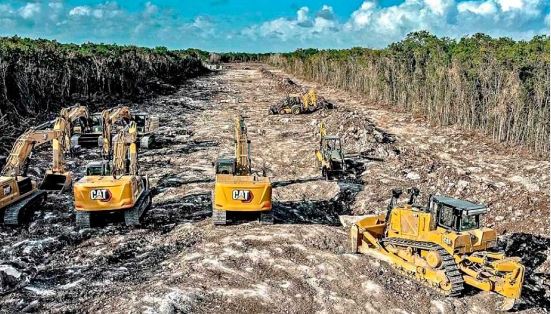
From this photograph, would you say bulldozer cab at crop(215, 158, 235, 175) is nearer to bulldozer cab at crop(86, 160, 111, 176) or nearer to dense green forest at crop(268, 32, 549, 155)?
bulldozer cab at crop(86, 160, 111, 176)

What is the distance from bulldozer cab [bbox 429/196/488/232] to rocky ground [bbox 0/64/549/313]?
→ 3.96ft

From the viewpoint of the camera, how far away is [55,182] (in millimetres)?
14859

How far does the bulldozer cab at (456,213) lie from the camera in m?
9.63

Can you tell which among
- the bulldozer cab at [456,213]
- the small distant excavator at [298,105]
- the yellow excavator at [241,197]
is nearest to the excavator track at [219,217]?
the yellow excavator at [241,197]

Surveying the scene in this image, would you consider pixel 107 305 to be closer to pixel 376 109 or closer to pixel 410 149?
pixel 410 149

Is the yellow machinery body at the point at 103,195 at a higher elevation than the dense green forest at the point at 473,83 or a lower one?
lower

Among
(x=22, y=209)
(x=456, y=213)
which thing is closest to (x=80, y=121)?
(x=22, y=209)

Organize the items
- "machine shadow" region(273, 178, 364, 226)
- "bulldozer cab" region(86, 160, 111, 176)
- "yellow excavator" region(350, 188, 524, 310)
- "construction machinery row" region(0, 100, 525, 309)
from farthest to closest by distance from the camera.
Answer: "machine shadow" region(273, 178, 364, 226) → "bulldozer cab" region(86, 160, 111, 176) → "construction machinery row" region(0, 100, 525, 309) → "yellow excavator" region(350, 188, 524, 310)

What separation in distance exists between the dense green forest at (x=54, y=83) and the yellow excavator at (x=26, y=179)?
Answer: 6106 mm

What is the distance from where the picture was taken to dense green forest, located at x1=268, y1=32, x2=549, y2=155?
1922 centimetres

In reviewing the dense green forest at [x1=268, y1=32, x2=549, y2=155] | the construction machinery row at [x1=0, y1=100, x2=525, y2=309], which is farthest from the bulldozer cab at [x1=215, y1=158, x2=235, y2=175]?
the dense green forest at [x1=268, y1=32, x2=549, y2=155]

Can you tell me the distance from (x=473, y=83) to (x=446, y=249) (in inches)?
566

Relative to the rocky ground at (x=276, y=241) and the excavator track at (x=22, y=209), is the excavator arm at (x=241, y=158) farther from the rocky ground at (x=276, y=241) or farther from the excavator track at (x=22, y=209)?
the excavator track at (x=22, y=209)

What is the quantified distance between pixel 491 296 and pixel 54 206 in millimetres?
10620
